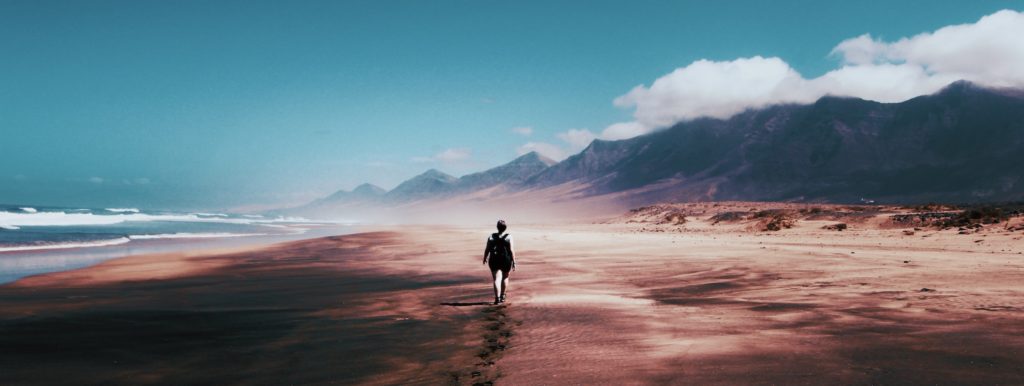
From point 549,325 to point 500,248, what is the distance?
346cm

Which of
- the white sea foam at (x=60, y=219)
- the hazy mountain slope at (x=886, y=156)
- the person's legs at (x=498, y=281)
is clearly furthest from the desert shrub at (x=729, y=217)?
the hazy mountain slope at (x=886, y=156)

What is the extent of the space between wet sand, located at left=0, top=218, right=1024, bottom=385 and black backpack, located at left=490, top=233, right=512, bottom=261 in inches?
42.9

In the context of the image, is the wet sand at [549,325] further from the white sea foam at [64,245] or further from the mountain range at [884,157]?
the mountain range at [884,157]

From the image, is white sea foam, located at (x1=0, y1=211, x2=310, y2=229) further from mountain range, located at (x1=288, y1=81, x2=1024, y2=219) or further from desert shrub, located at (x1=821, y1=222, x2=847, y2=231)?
mountain range, located at (x1=288, y1=81, x2=1024, y2=219)

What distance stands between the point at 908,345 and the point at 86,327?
12148mm

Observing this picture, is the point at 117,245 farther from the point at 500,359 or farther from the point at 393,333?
the point at 500,359

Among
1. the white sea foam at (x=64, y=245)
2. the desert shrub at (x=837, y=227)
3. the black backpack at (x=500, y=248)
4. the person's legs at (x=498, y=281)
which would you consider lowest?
the desert shrub at (x=837, y=227)

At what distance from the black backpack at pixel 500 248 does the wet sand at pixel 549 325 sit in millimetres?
1090

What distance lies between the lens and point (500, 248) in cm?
1235

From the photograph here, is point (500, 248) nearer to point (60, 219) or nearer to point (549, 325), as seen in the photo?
point (549, 325)

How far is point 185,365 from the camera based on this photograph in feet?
23.0

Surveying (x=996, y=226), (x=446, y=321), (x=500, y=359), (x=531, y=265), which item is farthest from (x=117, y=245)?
(x=996, y=226)

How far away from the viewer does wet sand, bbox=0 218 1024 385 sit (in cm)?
625

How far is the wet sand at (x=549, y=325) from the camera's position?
20.5 feet
